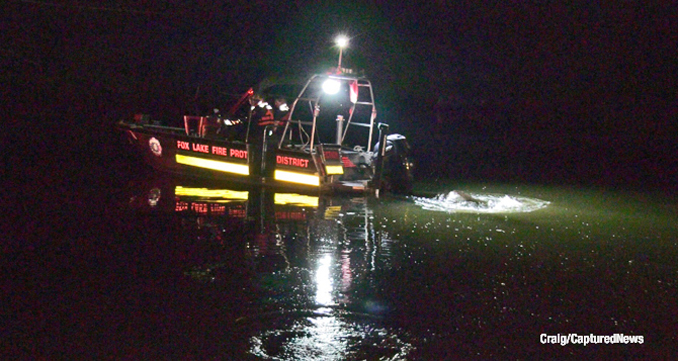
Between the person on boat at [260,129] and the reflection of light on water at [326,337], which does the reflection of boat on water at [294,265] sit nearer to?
the reflection of light on water at [326,337]

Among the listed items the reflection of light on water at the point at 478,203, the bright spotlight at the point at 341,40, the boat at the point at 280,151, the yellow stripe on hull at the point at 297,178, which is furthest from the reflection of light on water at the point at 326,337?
the bright spotlight at the point at 341,40

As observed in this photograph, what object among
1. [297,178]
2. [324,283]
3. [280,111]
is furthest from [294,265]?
[280,111]

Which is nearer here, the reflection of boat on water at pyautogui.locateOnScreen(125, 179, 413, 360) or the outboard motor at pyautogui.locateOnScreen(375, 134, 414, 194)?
the reflection of boat on water at pyautogui.locateOnScreen(125, 179, 413, 360)

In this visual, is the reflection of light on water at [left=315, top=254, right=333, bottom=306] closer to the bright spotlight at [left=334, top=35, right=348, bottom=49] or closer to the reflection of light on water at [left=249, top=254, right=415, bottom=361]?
the reflection of light on water at [left=249, top=254, right=415, bottom=361]

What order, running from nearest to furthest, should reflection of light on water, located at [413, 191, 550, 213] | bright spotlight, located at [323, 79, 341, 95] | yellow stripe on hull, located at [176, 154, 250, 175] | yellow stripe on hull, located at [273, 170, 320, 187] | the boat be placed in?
reflection of light on water, located at [413, 191, 550, 213] < yellow stripe on hull, located at [273, 170, 320, 187] < the boat < bright spotlight, located at [323, 79, 341, 95] < yellow stripe on hull, located at [176, 154, 250, 175]

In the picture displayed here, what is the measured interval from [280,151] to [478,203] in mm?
4106

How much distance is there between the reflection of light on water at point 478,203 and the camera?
11.9m

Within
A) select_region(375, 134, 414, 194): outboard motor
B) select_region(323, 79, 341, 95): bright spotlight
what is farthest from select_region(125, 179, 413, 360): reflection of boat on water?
select_region(323, 79, 341, 95): bright spotlight

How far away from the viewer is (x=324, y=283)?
666 cm

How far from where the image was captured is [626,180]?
722 inches

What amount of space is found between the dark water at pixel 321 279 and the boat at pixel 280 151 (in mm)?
1577

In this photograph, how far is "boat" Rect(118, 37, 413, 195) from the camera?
13.3 meters

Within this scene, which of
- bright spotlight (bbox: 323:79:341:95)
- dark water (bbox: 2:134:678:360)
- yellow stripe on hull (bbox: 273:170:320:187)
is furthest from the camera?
bright spotlight (bbox: 323:79:341:95)

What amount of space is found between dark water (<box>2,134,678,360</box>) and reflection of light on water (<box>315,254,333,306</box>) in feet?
0.08
